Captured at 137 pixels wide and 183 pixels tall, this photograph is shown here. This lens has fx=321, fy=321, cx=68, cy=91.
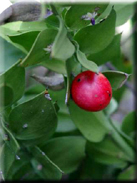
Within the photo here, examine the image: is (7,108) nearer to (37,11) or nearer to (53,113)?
(53,113)

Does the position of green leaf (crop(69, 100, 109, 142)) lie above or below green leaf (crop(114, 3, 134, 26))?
below

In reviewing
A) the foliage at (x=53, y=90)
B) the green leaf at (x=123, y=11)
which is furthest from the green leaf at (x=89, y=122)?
the green leaf at (x=123, y=11)

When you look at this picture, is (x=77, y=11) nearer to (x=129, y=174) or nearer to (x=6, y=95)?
(x=6, y=95)

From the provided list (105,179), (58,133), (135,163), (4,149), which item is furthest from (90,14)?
(105,179)

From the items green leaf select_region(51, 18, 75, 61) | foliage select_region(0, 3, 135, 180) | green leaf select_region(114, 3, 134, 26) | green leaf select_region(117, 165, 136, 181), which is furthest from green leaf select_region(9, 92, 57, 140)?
green leaf select_region(117, 165, 136, 181)

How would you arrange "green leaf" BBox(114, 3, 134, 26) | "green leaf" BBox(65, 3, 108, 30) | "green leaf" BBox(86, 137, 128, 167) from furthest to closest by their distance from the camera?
1. "green leaf" BBox(86, 137, 128, 167)
2. "green leaf" BBox(114, 3, 134, 26)
3. "green leaf" BBox(65, 3, 108, 30)

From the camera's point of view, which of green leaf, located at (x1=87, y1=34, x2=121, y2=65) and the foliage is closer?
the foliage

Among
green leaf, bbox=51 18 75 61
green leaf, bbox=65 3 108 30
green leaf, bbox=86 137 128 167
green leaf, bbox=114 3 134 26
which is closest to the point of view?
green leaf, bbox=51 18 75 61

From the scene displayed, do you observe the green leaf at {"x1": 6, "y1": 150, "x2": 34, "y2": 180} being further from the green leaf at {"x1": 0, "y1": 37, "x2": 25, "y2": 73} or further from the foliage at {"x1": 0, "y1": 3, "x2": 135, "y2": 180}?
the green leaf at {"x1": 0, "y1": 37, "x2": 25, "y2": 73}
